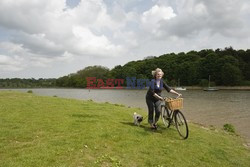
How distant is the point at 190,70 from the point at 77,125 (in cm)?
9237

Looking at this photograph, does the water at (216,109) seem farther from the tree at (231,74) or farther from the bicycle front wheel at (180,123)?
the tree at (231,74)

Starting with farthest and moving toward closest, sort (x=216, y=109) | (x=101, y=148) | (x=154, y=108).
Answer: (x=216, y=109) < (x=154, y=108) < (x=101, y=148)

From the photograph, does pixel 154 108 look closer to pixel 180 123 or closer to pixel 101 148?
pixel 180 123

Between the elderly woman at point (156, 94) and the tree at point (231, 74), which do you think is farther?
Result: the tree at point (231, 74)

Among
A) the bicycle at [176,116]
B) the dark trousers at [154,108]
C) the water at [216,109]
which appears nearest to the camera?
the bicycle at [176,116]

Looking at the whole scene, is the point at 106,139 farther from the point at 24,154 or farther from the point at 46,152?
the point at 24,154

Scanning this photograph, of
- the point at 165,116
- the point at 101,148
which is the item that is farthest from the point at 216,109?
the point at 101,148

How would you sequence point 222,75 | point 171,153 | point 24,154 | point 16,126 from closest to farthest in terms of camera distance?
→ point 24,154, point 171,153, point 16,126, point 222,75

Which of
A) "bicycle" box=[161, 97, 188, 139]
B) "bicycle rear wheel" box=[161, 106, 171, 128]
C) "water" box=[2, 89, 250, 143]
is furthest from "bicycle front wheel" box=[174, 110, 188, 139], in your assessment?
"water" box=[2, 89, 250, 143]

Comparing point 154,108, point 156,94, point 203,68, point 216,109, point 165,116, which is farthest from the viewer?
point 203,68

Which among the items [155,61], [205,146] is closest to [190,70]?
[155,61]

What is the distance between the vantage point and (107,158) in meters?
4.67

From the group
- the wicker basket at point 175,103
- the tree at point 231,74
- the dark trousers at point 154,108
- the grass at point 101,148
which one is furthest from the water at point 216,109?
the tree at point 231,74

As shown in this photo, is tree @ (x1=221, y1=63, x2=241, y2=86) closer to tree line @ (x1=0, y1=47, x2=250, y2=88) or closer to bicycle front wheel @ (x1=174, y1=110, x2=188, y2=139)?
tree line @ (x1=0, y1=47, x2=250, y2=88)
